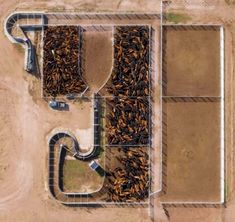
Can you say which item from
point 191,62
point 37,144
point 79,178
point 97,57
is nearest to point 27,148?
point 37,144

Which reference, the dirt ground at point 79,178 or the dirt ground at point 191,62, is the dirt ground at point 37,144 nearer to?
the dirt ground at point 191,62

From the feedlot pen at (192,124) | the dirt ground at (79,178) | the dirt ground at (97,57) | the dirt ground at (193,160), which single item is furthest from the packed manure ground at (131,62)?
the dirt ground at (79,178)

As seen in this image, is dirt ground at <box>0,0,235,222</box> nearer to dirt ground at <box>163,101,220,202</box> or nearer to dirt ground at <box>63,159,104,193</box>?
Answer: dirt ground at <box>163,101,220,202</box>

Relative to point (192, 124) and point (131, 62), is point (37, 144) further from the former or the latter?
point (192, 124)

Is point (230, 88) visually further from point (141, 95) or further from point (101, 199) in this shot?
point (101, 199)

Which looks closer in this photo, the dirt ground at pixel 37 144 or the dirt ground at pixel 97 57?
the dirt ground at pixel 37 144
